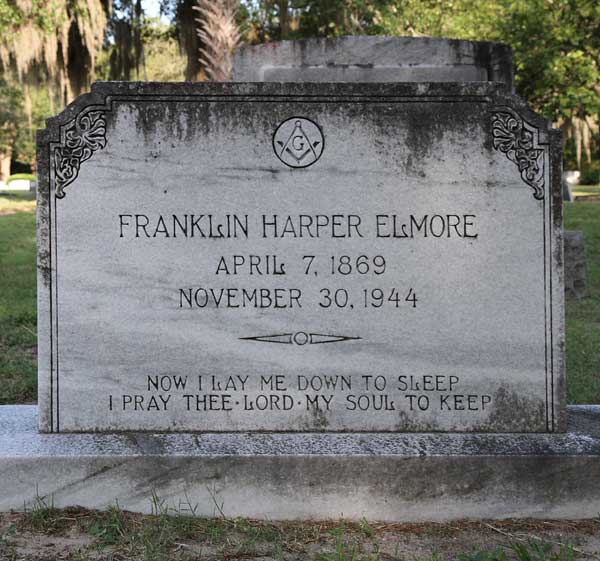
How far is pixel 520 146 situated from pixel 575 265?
258 inches

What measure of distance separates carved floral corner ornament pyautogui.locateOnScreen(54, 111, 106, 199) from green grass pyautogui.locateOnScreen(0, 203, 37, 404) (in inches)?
95.2

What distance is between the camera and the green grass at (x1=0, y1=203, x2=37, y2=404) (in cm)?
611

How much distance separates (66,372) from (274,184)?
1275 mm

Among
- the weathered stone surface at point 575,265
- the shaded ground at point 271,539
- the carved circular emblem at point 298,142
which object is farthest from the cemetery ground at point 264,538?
the weathered stone surface at point 575,265

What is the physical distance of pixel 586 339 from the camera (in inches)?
307

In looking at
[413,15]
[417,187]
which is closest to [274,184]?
[417,187]

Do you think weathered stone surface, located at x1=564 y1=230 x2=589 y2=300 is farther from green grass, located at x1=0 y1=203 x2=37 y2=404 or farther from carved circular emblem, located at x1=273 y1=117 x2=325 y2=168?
carved circular emblem, located at x1=273 y1=117 x2=325 y2=168

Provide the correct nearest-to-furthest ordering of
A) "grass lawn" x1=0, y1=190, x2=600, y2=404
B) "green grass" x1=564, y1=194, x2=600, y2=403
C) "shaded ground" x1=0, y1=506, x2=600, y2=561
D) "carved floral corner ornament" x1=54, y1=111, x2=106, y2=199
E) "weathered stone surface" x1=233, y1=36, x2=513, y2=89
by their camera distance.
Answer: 1. "shaded ground" x1=0, y1=506, x2=600, y2=561
2. "carved floral corner ornament" x1=54, y1=111, x2=106, y2=199
3. "weathered stone surface" x1=233, y1=36, x2=513, y2=89
4. "green grass" x1=564, y1=194, x2=600, y2=403
5. "grass lawn" x1=0, y1=190, x2=600, y2=404

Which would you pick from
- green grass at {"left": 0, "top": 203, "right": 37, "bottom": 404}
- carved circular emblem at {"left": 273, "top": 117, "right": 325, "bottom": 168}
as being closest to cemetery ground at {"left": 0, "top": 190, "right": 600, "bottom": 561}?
carved circular emblem at {"left": 273, "top": 117, "right": 325, "bottom": 168}

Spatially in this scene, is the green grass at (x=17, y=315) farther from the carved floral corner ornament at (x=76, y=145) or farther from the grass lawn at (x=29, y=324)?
the carved floral corner ornament at (x=76, y=145)

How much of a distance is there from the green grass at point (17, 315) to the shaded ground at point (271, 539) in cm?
250

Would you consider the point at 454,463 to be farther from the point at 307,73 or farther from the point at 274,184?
the point at 307,73

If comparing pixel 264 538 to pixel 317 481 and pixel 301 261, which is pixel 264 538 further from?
pixel 301 261

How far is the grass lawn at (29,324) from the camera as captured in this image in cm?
604
